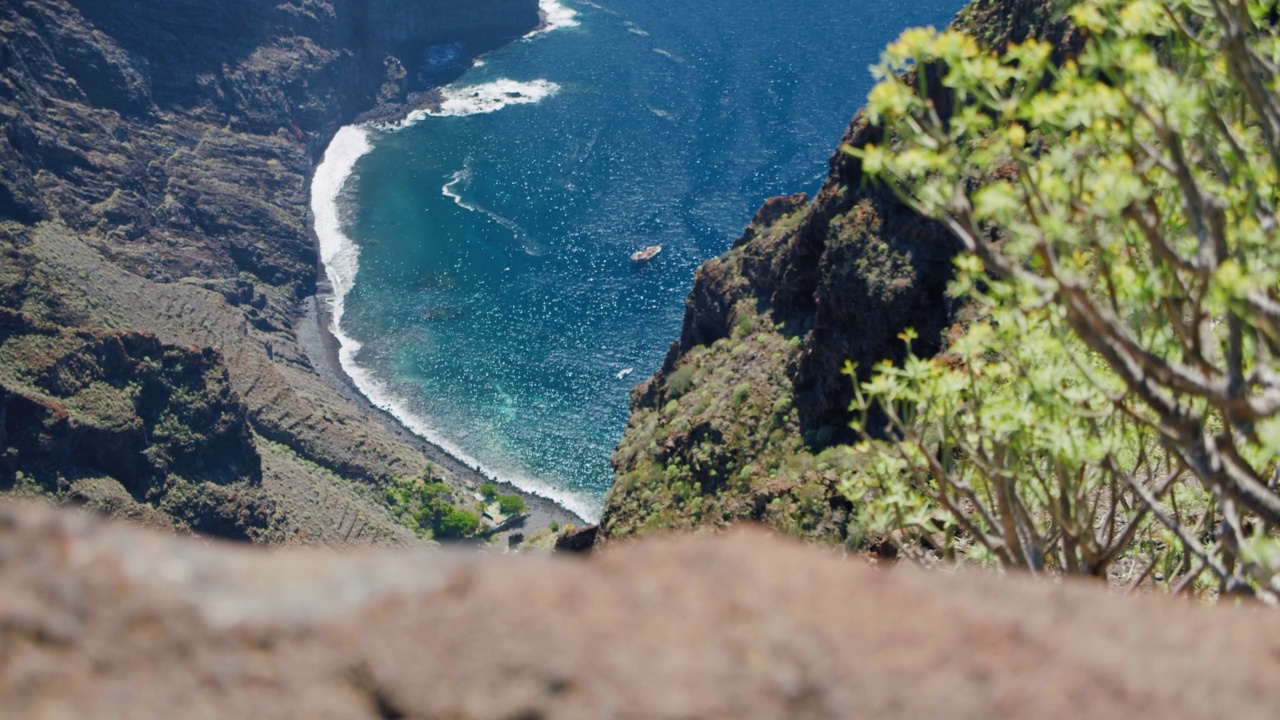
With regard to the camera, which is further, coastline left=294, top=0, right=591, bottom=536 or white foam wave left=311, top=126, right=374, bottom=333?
white foam wave left=311, top=126, right=374, bottom=333

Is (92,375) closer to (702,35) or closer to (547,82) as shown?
(547,82)

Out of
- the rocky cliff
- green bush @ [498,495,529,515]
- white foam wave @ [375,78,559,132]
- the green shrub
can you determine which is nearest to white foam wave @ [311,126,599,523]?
the rocky cliff

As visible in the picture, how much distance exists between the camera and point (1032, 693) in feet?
18.4

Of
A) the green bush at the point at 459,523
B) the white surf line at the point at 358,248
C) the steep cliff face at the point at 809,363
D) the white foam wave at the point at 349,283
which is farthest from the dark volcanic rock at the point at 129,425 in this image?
the steep cliff face at the point at 809,363

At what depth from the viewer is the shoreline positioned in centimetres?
10106

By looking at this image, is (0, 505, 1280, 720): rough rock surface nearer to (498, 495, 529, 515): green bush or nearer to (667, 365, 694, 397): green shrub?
(667, 365, 694, 397): green shrub

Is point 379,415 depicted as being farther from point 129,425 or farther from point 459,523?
point 129,425

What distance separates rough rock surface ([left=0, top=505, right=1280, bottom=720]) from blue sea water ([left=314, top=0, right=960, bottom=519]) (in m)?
96.4

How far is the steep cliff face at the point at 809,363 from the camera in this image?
136 feet

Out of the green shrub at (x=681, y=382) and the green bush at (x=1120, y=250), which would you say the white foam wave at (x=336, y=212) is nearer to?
the green shrub at (x=681, y=382)

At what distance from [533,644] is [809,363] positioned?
137 feet

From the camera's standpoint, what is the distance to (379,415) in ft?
378

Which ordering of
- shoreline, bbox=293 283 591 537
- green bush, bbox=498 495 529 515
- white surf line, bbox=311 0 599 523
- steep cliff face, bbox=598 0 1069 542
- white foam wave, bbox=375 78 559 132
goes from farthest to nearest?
white foam wave, bbox=375 78 559 132, white surf line, bbox=311 0 599 523, shoreline, bbox=293 283 591 537, green bush, bbox=498 495 529 515, steep cliff face, bbox=598 0 1069 542

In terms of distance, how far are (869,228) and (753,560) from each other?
40.7 m
